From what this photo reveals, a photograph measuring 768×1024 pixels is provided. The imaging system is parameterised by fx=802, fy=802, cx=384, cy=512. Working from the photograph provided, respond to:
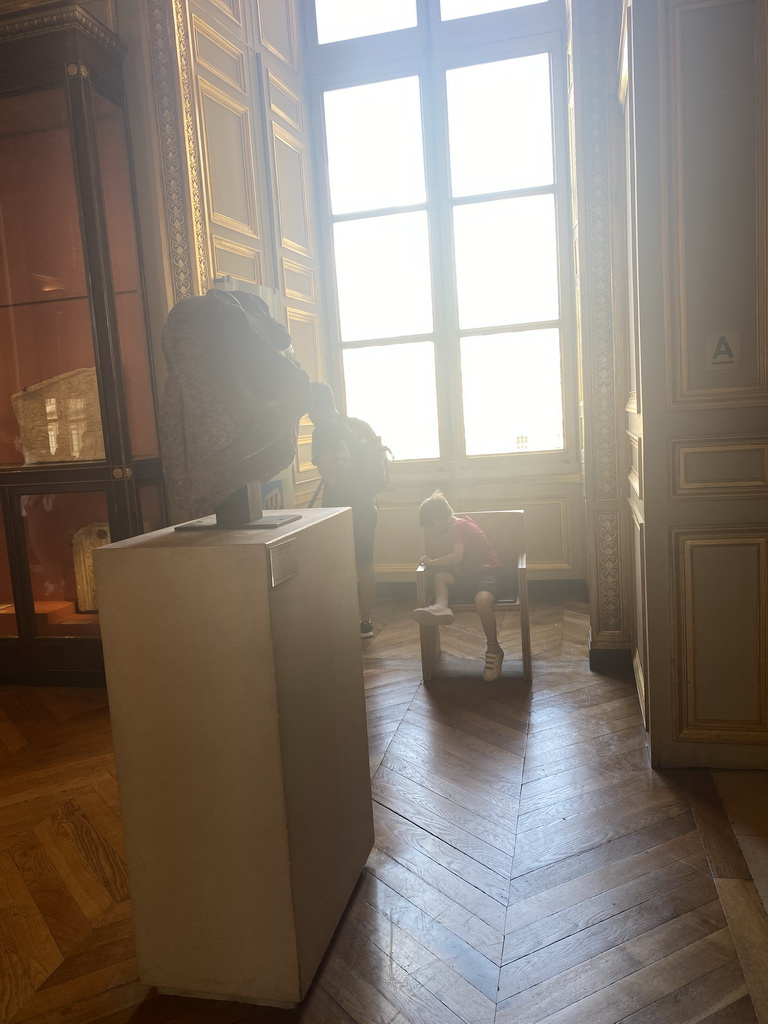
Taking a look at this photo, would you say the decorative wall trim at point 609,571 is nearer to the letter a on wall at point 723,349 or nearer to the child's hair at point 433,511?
the child's hair at point 433,511

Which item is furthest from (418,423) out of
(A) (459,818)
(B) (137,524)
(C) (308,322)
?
(A) (459,818)

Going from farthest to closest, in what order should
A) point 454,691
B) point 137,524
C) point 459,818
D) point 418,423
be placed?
point 418,423 < point 137,524 < point 454,691 < point 459,818

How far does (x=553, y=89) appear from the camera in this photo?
5.02 m

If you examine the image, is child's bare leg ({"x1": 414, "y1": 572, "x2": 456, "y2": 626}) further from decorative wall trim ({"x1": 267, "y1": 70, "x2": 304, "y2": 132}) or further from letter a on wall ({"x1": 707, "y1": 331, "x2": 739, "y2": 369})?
decorative wall trim ({"x1": 267, "y1": 70, "x2": 304, "y2": 132})

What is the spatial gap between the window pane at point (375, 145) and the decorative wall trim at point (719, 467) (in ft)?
11.2

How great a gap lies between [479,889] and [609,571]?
195 cm

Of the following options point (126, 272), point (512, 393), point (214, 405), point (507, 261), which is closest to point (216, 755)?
point (214, 405)

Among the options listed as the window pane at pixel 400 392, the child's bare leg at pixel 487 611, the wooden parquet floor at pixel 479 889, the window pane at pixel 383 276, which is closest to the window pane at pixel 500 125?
the window pane at pixel 383 276

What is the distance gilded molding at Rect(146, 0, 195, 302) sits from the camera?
3723 millimetres

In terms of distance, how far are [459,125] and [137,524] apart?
3384 millimetres

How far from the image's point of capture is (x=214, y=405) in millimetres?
1788

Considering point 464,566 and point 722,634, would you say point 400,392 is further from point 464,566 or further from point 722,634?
point 722,634

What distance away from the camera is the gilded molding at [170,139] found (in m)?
3.72

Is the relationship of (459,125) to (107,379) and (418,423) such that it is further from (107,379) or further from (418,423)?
(107,379)
